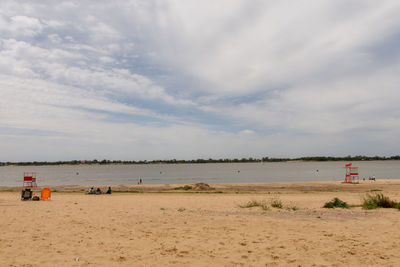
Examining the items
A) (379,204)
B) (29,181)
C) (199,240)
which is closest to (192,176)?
(29,181)

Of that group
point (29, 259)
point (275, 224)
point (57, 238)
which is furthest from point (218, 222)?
point (29, 259)

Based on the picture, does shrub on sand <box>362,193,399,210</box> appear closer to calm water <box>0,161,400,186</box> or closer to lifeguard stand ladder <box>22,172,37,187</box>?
lifeguard stand ladder <box>22,172,37,187</box>

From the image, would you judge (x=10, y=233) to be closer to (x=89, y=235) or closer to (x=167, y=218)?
(x=89, y=235)

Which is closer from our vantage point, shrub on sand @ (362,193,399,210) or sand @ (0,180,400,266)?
sand @ (0,180,400,266)

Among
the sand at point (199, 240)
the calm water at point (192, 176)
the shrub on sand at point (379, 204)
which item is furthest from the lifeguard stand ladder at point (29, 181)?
the shrub on sand at point (379, 204)

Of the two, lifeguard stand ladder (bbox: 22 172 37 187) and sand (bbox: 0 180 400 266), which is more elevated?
sand (bbox: 0 180 400 266)

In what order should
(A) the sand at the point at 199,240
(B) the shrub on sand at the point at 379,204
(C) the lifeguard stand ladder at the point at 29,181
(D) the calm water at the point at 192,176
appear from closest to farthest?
(A) the sand at the point at 199,240
(B) the shrub on sand at the point at 379,204
(C) the lifeguard stand ladder at the point at 29,181
(D) the calm water at the point at 192,176

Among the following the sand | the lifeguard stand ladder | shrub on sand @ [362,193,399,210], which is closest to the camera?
the sand

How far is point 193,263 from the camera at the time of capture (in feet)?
22.5

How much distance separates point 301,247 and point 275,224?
3018mm

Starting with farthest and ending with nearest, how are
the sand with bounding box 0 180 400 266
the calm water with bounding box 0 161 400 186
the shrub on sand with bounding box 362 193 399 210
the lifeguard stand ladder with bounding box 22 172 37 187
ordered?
the calm water with bounding box 0 161 400 186 < the lifeguard stand ladder with bounding box 22 172 37 187 < the shrub on sand with bounding box 362 193 399 210 < the sand with bounding box 0 180 400 266

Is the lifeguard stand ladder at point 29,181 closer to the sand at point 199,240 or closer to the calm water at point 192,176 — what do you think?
the calm water at point 192,176

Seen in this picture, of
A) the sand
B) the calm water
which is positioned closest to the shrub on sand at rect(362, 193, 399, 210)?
the sand

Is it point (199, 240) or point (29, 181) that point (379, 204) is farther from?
point (29, 181)
